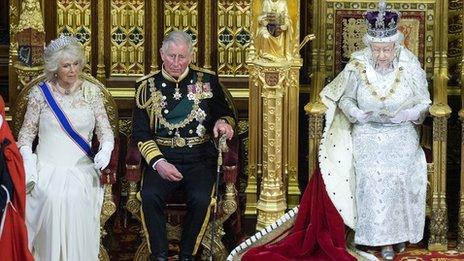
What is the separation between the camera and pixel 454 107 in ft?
29.3

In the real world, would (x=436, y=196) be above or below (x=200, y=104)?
below

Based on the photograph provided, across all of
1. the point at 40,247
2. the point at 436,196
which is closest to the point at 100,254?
the point at 40,247

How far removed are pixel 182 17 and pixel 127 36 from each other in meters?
0.39

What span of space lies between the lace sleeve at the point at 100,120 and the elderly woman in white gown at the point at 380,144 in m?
1.27

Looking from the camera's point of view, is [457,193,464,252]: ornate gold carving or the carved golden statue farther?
[457,193,464,252]: ornate gold carving

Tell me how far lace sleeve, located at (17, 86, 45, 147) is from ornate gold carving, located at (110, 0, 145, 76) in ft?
3.95

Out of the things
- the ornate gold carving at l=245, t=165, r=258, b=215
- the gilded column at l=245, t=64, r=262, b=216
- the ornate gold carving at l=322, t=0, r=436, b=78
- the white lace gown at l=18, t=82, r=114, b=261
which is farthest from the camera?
the ornate gold carving at l=322, t=0, r=436, b=78

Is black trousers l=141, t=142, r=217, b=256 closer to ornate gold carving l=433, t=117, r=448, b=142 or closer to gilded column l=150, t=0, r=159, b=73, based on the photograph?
gilded column l=150, t=0, r=159, b=73

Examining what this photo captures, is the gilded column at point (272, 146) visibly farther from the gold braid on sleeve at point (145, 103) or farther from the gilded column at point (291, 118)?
the gold braid on sleeve at point (145, 103)

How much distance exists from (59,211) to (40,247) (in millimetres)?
240

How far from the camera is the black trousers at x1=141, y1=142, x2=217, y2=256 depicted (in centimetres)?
792

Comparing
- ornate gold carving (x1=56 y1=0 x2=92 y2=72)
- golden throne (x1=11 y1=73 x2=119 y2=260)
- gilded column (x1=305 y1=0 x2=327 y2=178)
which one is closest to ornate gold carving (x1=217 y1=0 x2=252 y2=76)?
gilded column (x1=305 y1=0 x2=327 y2=178)

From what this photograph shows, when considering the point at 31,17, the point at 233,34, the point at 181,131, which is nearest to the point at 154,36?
the point at 233,34

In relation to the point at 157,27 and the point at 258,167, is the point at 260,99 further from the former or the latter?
the point at 157,27
